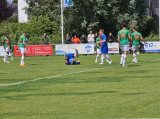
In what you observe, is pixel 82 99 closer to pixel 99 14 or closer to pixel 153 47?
pixel 153 47

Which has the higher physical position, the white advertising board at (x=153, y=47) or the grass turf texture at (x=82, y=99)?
the white advertising board at (x=153, y=47)

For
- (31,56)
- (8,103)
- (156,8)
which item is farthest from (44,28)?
(8,103)

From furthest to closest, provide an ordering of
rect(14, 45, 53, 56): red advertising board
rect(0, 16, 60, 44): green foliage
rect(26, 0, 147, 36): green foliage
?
rect(0, 16, 60, 44): green foliage
rect(26, 0, 147, 36): green foliage
rect(14, 45, 53, 56): red advertising board

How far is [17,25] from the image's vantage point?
51406 millimetres

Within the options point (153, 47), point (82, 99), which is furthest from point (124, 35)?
point (153, 47)

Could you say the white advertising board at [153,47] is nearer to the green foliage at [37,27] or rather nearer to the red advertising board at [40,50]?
the red advertising board at [40,50]

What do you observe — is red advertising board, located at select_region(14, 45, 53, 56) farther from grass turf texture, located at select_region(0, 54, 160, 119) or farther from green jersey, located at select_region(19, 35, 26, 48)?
grass turf texture, located at select_region(0, 54, 160, 119)

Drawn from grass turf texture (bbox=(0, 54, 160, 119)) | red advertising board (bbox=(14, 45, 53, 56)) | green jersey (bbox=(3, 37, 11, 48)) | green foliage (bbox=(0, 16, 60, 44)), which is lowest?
grass turf texture (bbox=(0, 54, 160, 119))

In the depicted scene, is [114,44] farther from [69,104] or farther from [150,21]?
[69,104]

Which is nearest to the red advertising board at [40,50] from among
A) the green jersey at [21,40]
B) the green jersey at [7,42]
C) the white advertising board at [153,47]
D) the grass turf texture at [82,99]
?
the green jersey at [7,42]

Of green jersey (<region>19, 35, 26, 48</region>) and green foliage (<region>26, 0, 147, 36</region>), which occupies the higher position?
green foliage (<region>26, 0, 147, 36</region>)

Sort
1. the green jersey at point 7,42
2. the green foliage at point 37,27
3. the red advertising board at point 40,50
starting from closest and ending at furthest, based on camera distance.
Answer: the green jersey at point 7,42 → the red advertising board at point 40,50 → the green foliage at point 37,27

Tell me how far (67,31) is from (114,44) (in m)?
16.1

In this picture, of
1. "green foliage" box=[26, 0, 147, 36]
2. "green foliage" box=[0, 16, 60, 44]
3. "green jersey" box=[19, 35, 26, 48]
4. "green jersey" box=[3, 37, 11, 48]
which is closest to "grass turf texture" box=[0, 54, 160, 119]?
"green jersey" box=[19, 35, 26, 48]
